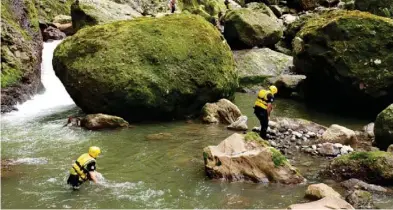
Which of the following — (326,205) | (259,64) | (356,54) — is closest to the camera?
(326,205)

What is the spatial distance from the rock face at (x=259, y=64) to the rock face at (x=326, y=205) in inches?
715

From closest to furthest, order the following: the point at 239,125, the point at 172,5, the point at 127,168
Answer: the point at 127,168 → the point at 239,125 → the point at 172,5

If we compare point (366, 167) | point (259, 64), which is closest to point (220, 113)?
point (366, 167)

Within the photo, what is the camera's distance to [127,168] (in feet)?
40.4

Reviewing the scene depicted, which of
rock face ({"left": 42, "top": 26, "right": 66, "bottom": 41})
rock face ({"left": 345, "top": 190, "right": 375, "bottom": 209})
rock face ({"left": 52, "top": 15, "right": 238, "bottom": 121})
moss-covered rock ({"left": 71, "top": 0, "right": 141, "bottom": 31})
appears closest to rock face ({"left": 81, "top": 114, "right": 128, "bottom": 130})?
rock face ({"left": 52, "top": 15, "right": 238, "bottom": 121})

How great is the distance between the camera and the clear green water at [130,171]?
9.99 meters

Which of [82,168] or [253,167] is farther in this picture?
[253,167]

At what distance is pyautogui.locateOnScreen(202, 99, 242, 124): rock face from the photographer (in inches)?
706

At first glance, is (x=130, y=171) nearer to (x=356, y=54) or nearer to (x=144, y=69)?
(x=144, y=69)

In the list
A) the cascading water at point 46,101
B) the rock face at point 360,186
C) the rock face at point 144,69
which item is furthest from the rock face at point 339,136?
the cascading water at point 46,101

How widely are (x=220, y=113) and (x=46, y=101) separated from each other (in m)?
8.32

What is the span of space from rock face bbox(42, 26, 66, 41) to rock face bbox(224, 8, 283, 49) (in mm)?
10729

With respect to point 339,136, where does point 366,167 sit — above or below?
above

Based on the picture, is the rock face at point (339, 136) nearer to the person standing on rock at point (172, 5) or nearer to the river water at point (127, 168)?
the river water at point (127, 168)
